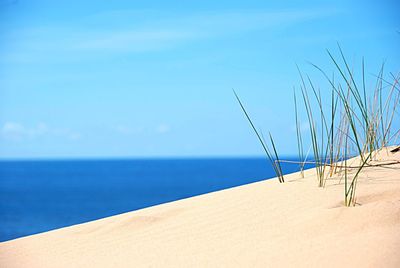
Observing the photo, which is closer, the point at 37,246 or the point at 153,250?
the point at 153,250

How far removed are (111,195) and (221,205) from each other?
42.6 meters

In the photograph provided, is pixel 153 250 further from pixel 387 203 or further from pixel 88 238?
pixel 387 203

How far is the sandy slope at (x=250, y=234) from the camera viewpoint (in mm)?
1630

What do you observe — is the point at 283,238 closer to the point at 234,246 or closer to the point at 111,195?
the point at 234,246

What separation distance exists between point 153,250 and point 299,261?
1.95 ft

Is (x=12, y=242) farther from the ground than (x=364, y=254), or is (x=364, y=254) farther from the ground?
(x=12, y=242)

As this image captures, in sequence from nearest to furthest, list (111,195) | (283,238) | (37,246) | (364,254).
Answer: (364,254) < (283,238) < (37,246) < (111,195)

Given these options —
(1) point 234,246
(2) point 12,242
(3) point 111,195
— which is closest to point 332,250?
(1) point 234,246

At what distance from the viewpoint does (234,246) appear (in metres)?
1.82

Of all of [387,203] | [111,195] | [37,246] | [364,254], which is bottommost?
[364,254]

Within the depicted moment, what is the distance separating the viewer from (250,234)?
75.2 inches

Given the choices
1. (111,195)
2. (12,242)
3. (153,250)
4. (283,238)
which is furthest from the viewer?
(111,195)

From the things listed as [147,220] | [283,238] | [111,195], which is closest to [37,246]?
[147,220]

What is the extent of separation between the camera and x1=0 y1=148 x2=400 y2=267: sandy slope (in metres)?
1.63
